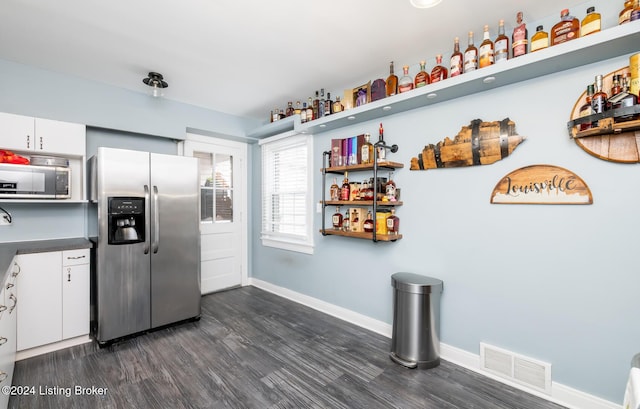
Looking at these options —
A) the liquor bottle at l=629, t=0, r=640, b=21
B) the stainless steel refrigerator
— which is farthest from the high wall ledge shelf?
the stainless steel refrigerator

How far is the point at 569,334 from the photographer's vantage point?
184cm

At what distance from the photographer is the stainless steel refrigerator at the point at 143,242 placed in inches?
101

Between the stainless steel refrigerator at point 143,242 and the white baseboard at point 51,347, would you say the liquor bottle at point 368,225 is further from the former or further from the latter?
the white baseboard at point 51,347

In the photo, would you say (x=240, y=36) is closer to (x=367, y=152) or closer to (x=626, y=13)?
(x=367, y=152)

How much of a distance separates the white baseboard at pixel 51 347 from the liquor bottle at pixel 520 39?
425 cm

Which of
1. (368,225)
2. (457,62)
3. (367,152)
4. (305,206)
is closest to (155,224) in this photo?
(305,206)

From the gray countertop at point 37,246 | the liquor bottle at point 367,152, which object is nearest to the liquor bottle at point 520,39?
the liquor bottle at point 367,152

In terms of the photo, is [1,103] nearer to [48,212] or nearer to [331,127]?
[48,212]

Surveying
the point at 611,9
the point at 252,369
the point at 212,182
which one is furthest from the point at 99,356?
the point at 611,9

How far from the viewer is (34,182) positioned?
8.12 ft

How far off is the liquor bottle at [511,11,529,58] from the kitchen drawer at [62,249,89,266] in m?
3.85

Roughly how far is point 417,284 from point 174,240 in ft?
7.98

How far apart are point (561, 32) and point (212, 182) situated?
153 inches

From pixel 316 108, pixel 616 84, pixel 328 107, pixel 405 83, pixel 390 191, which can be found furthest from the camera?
pixel 316 108
